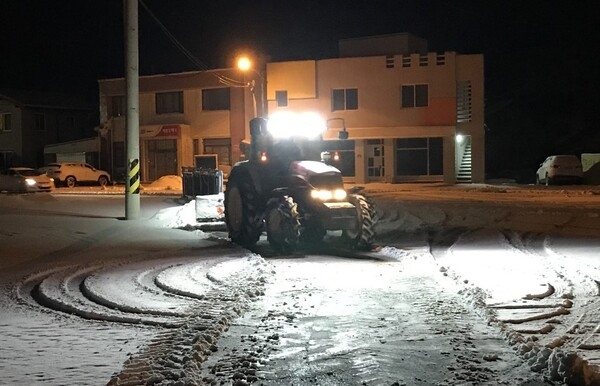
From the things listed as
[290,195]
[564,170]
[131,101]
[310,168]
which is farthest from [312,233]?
[564,170]

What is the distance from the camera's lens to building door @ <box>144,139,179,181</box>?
51.1 m

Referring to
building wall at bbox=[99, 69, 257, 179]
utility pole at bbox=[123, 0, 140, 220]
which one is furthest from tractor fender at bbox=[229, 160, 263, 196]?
building wall at bbox=[99, 69, 257, 179]

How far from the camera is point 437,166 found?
45.2m

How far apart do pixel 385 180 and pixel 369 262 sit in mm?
31612

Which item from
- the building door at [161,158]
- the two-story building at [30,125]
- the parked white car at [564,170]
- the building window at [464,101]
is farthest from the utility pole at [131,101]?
the two-story building at [30,125]

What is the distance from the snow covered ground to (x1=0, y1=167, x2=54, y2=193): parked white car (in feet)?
57.2

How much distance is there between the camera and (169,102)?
169 ft

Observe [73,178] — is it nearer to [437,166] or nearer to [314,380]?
[437,166]

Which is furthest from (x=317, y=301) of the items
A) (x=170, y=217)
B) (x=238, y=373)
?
(x=170, y=217)

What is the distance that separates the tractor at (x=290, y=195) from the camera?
51.3ft

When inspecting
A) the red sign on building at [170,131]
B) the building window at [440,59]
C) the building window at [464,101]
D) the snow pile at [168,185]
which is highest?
the building window at [440,59]

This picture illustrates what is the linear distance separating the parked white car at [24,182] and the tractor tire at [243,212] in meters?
25.3

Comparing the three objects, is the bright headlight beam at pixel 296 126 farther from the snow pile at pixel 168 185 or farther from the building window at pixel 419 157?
the building window at pixel 419 157

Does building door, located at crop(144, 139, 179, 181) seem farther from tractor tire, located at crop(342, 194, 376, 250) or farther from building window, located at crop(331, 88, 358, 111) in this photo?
tractor tire, located at crop(342, 194, 376, 250)
